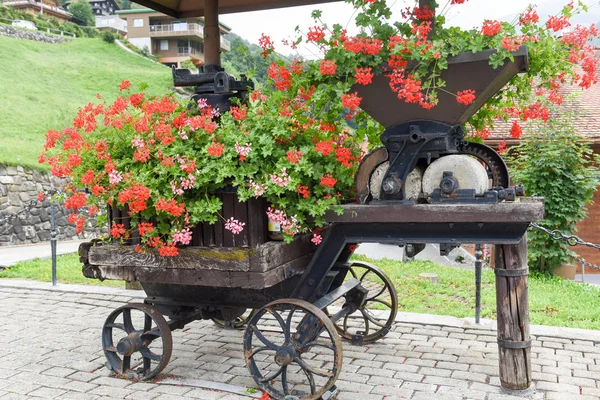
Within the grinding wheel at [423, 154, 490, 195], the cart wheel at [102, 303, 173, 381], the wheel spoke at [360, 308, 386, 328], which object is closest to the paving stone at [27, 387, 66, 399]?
the cart wheel at [102, 303, 173, 381]

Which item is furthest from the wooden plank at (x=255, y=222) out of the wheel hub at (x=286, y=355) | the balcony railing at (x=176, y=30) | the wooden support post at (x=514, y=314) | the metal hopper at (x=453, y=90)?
the balcony railing at (x=176, y=30)

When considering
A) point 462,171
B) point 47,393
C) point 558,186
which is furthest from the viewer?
point 558,186

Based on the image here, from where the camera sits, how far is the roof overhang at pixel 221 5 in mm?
5648

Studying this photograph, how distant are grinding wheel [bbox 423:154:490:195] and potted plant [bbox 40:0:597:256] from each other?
0.28 metres

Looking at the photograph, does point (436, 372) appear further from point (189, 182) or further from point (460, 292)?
point (460, 292)

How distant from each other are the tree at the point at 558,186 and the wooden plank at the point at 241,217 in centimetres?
637

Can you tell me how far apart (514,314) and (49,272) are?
275 inches

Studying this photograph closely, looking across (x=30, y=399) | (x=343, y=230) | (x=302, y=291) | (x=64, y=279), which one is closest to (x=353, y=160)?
(x=343, y=230)

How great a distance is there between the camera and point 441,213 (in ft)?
11.5

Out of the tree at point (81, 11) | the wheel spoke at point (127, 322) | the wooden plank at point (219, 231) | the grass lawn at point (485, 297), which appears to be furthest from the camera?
the tree at point (81, 11)

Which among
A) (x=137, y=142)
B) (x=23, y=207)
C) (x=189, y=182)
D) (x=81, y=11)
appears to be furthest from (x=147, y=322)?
(x=81, y=11)

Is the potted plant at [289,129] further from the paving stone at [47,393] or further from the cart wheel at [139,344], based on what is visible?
the paving stone at [47,393]

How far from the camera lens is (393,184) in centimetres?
364

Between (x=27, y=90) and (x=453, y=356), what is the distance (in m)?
24.4
